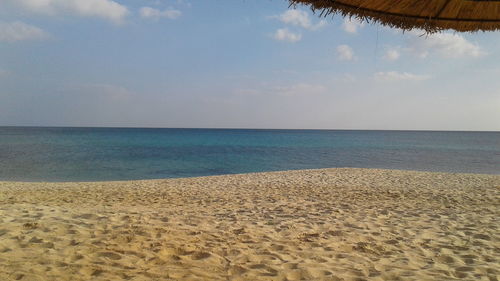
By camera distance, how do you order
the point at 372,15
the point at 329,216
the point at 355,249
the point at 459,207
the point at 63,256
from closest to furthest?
the point at 372,15, the point at 63,256, the point at 355,249, the point at 329,216, the point at 459,207

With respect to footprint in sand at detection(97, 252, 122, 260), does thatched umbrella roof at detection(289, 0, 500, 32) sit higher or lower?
higher

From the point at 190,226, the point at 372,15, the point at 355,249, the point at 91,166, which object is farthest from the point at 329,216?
the point at 91,166

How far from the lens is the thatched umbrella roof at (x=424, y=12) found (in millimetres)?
2621

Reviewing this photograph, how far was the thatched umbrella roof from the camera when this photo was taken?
262cm

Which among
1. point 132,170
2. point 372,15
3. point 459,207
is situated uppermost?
point 372,15

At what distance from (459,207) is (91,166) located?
22.8 meters

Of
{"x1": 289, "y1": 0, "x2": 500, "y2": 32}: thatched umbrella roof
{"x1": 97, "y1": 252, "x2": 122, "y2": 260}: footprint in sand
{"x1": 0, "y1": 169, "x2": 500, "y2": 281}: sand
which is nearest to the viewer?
{"x1": 289, "y1": 0, "x2": 500, "y2": 32}: thatched umbrella roof

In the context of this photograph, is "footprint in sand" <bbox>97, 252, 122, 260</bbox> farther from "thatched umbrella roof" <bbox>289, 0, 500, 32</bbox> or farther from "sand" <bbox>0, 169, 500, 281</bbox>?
"thatched umbrella roof" <bbox>289, 0, 500, 32</bbox>

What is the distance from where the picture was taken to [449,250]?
414 cm

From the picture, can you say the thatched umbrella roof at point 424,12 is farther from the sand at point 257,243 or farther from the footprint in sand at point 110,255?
the footprint in sand at point 110,255

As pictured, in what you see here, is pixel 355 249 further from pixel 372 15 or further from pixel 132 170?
pixel 132 170

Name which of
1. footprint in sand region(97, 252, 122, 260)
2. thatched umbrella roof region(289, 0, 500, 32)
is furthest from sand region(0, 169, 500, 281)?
thatched umbrella roof region(289, 0, 500, 32)

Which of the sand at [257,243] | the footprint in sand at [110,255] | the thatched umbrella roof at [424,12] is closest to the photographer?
the thatched umbrella roof at [424,12]

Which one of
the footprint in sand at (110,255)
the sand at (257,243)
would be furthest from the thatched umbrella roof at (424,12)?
the footprint in sand at (110,255)
